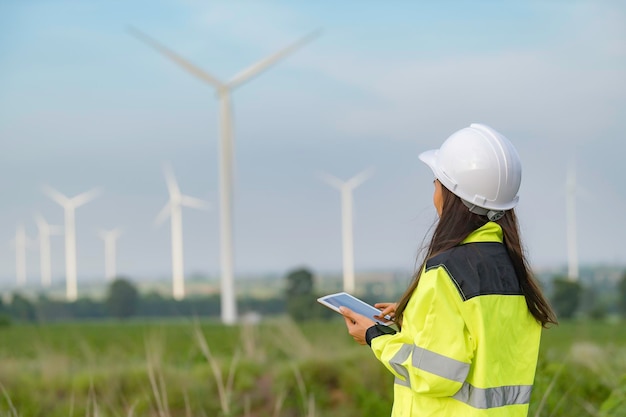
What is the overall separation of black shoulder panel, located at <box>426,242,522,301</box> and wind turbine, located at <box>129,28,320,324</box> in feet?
84.6

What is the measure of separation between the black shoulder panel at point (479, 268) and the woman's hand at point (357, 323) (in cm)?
42

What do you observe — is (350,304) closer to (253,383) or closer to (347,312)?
(347,312)

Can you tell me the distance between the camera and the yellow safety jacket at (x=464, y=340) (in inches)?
126

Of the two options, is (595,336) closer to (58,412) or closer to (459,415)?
(58,412)

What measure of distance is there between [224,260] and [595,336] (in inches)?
601

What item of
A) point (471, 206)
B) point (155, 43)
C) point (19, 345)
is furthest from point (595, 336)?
point (471, 206)

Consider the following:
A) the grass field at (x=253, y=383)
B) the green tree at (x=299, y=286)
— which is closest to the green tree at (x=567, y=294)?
the green tree at (x=299, y=286)

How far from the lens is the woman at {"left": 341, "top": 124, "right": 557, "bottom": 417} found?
10.5 ft

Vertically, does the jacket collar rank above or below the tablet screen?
above

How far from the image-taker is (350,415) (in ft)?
35.1

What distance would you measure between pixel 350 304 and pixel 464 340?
2.09ft

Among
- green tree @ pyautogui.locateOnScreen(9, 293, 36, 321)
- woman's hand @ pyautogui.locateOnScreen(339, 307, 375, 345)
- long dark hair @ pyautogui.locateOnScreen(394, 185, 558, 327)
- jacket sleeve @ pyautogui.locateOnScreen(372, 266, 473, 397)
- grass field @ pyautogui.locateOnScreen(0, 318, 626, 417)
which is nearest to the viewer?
jacket sleeve @ pyautogui.locateOnScreen(372, 266, 473, 397)

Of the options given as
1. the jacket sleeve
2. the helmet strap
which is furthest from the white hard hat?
the jacket sleeve

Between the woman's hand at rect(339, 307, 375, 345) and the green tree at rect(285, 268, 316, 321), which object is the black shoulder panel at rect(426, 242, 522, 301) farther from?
the green tree at rect(285, 268, 316, 321)
